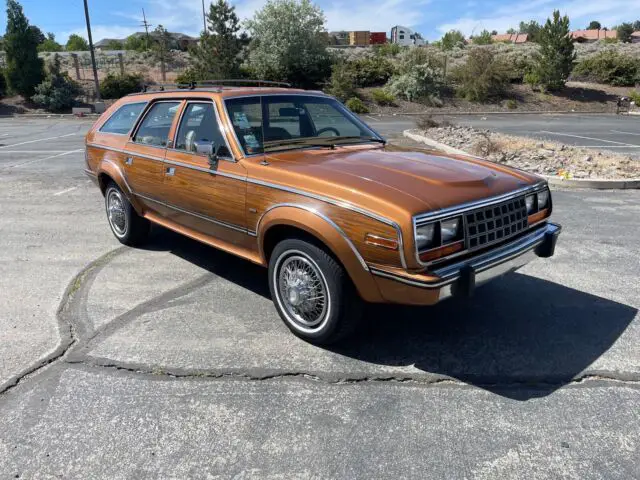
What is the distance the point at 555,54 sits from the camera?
111 feet

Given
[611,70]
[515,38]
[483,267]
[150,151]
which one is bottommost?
[483,267]

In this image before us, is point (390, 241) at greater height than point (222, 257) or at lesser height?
greater

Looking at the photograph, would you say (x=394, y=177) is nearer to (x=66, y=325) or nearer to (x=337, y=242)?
(x=337, y=242)

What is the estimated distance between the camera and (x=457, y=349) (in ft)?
11.8

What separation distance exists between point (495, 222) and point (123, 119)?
14.4 ft

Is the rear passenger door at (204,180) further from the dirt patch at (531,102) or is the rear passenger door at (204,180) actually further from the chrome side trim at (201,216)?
the dirt patch at (531,102)

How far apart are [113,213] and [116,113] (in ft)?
3.93

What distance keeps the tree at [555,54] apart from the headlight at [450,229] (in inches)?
1409

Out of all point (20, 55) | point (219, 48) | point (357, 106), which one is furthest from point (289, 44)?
point (20, 55)

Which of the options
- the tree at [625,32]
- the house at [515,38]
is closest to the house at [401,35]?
the house at [515,38]

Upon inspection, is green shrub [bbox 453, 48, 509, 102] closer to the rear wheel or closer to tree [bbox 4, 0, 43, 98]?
tree [bbox 4, 0, 43, 98]

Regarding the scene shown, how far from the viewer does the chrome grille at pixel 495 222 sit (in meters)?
3.24

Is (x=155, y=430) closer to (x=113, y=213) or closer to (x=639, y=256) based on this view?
(x=113, y=213)

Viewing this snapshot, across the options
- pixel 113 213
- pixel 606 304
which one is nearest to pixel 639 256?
pixel 606 304
